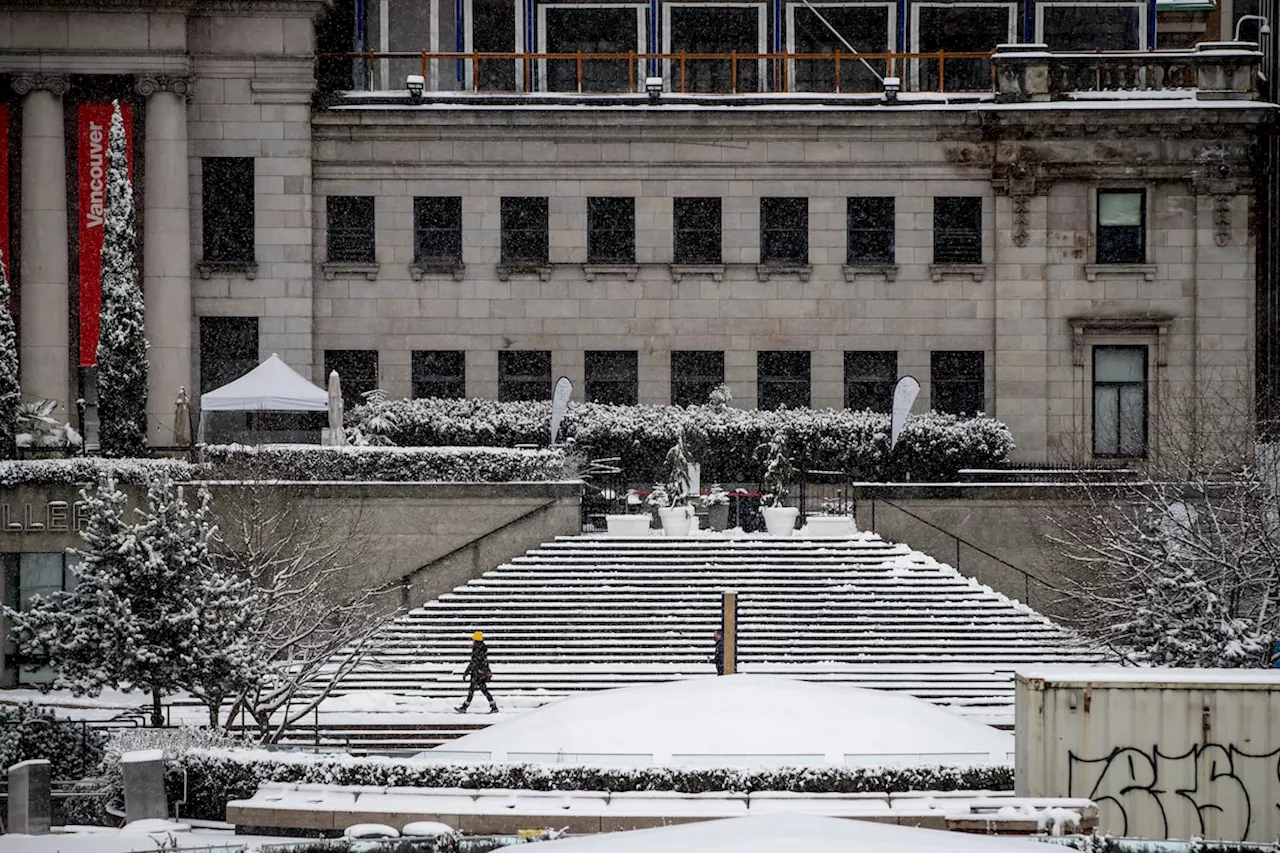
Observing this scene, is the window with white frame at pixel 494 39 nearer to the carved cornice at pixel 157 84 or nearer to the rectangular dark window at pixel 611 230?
the rectangular dark window at pixel 611 230

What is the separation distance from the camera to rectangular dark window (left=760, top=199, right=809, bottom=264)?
149 ft

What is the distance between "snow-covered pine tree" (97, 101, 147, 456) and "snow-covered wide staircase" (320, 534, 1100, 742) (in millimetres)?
→ 9171

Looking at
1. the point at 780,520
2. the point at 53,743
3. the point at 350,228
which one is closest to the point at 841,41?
the point at 350,228

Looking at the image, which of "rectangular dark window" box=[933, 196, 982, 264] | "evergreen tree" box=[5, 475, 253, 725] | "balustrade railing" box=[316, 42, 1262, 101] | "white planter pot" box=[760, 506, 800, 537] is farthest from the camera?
"rectangular dark window" box=[933, 196, 982, 264]

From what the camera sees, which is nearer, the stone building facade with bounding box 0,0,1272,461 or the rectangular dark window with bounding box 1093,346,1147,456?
the stone building facade with bounding box 0,0,1272,461

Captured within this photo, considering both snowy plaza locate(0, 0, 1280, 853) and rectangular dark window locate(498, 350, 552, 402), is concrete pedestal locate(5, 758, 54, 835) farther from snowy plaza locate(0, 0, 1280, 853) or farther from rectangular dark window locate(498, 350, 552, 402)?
rectangular dark window locate(498, 350, 552, 402)

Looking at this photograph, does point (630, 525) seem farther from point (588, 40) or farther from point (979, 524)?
point (588, 40)

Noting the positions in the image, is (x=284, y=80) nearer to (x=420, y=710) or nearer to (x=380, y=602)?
(x=380, y=602)

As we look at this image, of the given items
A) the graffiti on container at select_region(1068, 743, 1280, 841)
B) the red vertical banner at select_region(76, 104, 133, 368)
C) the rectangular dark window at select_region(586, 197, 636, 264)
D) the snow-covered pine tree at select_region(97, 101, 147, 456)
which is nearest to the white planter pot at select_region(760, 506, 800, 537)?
the rectangular dark window at select_region(586, 197, 636, 264)

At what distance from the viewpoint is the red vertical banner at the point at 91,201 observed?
141ft

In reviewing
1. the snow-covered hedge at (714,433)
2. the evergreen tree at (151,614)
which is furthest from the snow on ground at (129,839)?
the snow-covered hedge at (714,433)

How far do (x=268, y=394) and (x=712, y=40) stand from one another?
17632mm

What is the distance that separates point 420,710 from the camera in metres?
30.1

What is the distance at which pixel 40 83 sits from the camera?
1678 inches
